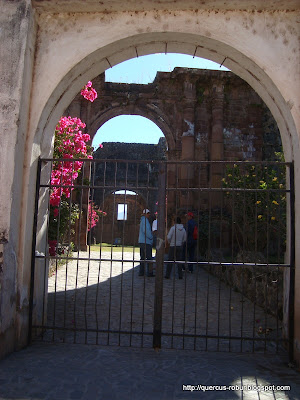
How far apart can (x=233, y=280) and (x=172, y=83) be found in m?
9.17

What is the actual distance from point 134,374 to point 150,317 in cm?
216

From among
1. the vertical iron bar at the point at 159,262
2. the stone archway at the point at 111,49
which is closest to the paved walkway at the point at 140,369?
the vertical iron bar at the point at 159,262

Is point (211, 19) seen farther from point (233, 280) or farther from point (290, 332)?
point (233, 280)

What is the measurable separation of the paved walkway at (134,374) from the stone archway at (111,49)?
63 centimetres

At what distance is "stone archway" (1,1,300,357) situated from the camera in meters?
3.96

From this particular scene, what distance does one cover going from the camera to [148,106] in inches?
559

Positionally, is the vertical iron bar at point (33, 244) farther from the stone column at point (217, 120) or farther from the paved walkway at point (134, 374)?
the stone column at point (217, 120)

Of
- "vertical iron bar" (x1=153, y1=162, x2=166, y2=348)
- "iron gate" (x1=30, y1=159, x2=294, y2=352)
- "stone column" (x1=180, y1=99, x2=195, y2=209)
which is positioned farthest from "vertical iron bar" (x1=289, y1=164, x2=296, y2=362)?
"stone column" (x1=180, y1=99, x2=195, y2=209)

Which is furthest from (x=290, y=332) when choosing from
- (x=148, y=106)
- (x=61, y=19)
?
(x=148, y=106)

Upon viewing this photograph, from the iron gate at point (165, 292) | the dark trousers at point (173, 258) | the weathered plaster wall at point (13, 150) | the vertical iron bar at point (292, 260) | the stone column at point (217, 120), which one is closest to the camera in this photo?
the weathered plaster wall at point (13, 150)

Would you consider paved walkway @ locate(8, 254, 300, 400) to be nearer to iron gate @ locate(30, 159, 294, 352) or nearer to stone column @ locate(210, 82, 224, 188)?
iron gate @ locate(30, 159, 294, 352)

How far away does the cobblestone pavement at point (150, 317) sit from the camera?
426 centimetres

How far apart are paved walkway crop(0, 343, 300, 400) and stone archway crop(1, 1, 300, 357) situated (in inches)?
24.9

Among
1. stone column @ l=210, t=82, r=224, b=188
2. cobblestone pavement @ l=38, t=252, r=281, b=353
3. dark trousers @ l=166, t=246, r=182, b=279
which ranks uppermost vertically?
stone column @ l=210, t=82, r=224, b=188
